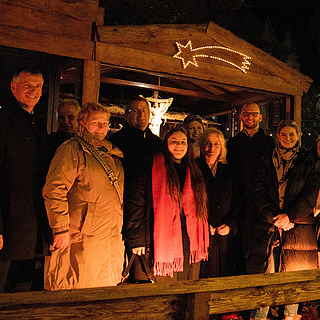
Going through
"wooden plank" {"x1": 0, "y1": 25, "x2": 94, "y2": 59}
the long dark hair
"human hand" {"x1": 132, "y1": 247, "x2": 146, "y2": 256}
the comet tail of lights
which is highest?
the comet tail of lights

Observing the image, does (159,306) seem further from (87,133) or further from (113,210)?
(87,133)

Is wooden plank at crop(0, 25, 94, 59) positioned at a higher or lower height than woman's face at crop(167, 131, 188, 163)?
higher

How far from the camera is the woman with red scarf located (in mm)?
3359

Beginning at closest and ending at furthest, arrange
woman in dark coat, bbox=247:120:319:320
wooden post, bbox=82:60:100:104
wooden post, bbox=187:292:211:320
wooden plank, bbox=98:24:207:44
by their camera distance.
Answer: wooden post, bbox=187:292:211:320 → woman in dark coat, bbox=247:120:319:320 → wooden post, bbox=82:60:100:104 → wooden plank, bbox=98:24:207:44

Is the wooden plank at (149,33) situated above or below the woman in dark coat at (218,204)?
above

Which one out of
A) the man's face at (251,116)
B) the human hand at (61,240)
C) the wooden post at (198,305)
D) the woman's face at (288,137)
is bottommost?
the wooden post at (198,305)

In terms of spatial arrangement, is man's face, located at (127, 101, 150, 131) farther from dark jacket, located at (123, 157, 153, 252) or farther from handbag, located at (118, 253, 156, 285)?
handbag, located at (118, 253, 156, 285)

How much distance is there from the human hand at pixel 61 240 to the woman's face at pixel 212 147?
1.88 metres

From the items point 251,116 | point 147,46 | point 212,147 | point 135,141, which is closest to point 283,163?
point 251,116

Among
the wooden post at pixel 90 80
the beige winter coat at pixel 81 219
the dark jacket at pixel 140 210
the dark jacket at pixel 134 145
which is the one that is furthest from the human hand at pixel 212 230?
the wooden post at pixel 90 80

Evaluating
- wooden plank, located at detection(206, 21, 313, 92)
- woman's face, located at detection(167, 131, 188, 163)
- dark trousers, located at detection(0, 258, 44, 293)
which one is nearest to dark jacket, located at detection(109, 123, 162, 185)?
woman's face, located at detection(167, 131, 188, 163)

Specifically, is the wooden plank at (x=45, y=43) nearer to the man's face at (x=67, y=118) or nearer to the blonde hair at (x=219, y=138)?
the man's face at (x=67, y=118)

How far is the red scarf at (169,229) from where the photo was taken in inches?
133

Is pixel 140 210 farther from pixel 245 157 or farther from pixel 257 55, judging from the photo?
pixel 257 55
